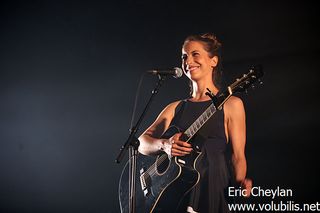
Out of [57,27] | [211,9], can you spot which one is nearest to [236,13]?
[211,9]

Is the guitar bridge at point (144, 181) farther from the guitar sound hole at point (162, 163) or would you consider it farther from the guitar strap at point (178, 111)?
the guitar strap at point (178, 111)

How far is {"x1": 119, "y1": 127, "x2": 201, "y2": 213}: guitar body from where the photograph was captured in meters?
2.83

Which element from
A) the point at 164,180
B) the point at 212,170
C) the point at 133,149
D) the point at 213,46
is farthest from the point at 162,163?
the point at 213,46

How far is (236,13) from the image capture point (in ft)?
10.5

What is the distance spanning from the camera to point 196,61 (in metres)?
3.11

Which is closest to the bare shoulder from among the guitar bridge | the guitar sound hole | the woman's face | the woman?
the woman

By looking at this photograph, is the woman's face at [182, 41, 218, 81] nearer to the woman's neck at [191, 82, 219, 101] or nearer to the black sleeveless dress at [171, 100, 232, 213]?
the woman's neck at [191, 82, 219, 101]

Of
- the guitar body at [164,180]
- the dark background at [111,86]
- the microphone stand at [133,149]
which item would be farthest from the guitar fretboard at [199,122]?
the microphone stand at [133,149]

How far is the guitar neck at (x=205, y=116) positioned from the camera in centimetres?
284

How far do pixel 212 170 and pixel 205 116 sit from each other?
1.16 ft

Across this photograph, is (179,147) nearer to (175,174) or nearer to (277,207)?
(175,174)

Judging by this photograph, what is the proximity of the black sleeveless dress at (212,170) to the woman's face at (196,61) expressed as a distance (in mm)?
352

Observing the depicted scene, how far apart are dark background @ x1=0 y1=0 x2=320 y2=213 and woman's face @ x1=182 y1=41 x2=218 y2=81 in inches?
3.2

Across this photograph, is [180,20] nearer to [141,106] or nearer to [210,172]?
[141,106]
